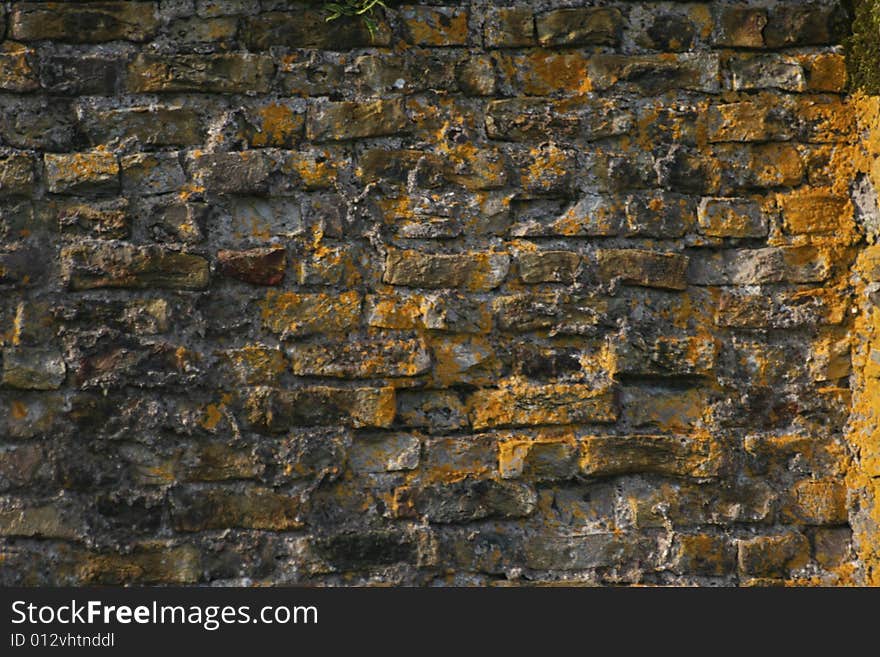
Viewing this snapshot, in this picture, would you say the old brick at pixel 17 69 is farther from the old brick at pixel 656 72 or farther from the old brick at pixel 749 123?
the old brick at pixel 749 123

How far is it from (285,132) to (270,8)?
34 centimetres

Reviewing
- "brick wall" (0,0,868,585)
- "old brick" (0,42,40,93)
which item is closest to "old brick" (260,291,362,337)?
"brick wall" (0,0,868,585)

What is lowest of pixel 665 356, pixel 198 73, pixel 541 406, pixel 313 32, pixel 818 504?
pixel 818 504

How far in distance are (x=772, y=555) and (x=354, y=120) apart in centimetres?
160

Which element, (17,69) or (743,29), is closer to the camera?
(17,69)

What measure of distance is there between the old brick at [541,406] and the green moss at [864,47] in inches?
42.5

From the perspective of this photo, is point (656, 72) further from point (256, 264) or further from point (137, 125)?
point (137, 125)

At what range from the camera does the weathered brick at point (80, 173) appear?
2480mm

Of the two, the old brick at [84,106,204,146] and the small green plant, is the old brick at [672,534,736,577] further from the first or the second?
the old brick at [84,106,204,146]

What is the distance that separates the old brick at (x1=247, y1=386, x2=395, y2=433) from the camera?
248 centimetres

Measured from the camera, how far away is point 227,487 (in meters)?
2.48

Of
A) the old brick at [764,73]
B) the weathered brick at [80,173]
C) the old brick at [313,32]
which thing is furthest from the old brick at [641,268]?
the weathered brick at [80,173]

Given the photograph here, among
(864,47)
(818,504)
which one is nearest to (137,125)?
(864,47)

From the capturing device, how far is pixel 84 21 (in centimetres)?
251
